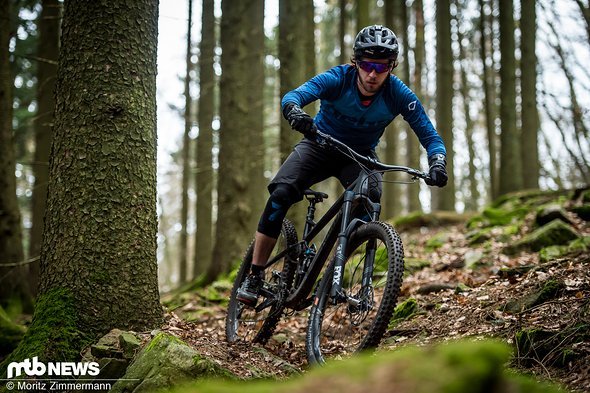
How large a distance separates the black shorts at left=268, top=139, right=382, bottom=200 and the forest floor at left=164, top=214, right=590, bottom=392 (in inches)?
60.4

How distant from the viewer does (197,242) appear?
47.8 ft

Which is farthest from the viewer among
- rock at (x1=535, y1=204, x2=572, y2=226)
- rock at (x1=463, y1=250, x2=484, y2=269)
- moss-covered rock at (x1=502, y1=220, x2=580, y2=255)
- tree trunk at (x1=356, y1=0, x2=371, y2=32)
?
tree trunk at (x1=356, y1=0, x2=371, y2=32)

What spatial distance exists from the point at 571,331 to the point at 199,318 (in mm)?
5152

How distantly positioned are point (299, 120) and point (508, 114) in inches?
436

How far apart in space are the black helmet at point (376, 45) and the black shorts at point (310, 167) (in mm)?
958

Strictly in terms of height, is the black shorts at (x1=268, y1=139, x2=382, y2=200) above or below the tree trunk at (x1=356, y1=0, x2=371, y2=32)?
below

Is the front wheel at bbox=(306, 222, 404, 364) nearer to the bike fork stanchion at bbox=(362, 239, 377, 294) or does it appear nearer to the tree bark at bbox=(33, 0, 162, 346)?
the bike fork stanchion at bbox=(362, 239, 377, 294)

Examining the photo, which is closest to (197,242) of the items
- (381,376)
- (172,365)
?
(172,365)

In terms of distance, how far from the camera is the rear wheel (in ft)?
18.4

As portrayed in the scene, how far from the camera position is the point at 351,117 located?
16.6 feet

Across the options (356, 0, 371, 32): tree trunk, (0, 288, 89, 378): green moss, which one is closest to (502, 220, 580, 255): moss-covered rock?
(0, 288, 89, 378): green moss

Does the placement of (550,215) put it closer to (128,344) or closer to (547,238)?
(547,238)

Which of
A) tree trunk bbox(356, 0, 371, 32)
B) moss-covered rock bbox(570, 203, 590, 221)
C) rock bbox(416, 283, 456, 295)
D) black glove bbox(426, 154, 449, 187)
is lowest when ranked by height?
rock bbox(416, 283, 456, 295)

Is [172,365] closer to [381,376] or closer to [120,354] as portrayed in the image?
[120,354]
